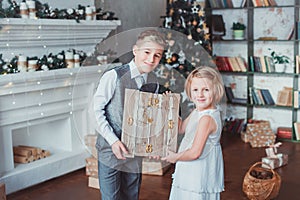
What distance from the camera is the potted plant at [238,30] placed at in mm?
5145

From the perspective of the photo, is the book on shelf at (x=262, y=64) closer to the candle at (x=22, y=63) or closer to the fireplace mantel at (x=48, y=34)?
the fireplace mantel at (x=48, y=34)

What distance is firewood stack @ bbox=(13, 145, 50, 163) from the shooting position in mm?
3652

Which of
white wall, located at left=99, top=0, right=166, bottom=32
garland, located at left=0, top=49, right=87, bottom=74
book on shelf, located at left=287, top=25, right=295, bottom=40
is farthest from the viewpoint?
book on shelf, located at left=287, top=25, right=295, bottom=40

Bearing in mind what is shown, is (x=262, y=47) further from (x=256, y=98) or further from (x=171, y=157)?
(x=171, y=157)

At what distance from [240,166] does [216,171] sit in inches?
90.0

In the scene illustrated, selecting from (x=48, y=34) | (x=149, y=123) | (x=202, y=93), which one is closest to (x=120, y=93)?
(x=149, y=123)

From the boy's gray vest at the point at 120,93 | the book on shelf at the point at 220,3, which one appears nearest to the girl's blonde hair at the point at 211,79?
the boy's gray vest at the point at 120,93

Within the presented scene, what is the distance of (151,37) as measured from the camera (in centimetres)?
154

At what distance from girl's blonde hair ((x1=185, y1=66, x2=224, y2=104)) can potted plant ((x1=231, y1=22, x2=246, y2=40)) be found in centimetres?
370

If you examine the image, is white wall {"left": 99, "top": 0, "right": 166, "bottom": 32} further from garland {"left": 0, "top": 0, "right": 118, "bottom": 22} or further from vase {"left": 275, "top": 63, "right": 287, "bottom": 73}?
vase {"left": 275, "top": 63, "right": 287, "bottom": 73}

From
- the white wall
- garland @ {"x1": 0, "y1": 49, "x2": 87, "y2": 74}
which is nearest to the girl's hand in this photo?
garland @ {"x1": 0, "y1": 49, "x2": 87, "y2": 74}

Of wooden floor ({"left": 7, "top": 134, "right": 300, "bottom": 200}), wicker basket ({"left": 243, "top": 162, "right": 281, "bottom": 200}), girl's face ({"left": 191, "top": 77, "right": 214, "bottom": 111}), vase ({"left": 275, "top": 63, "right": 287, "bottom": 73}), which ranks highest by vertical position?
girl's face ({"left": 191, "top": 77, "right": 214, "bottom": 111})

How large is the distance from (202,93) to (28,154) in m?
2.46

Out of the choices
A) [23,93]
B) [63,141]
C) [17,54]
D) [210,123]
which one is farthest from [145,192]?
[210,123]
